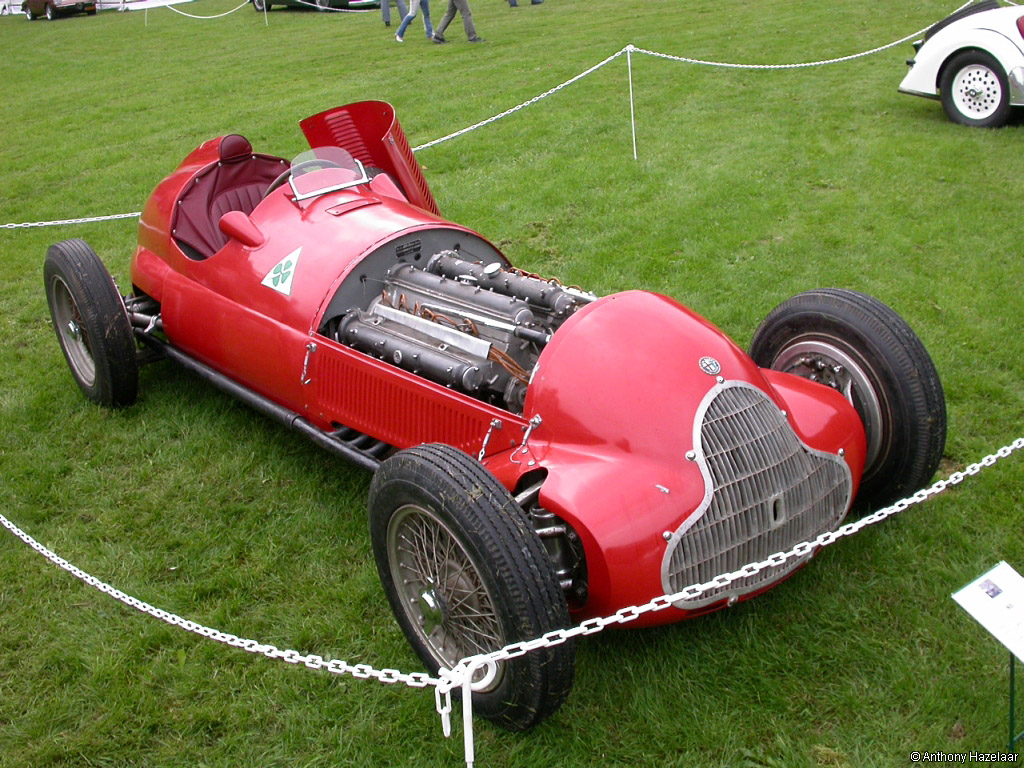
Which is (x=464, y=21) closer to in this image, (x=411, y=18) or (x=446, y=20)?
(x=446, y=20)

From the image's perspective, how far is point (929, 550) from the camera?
356 centimetres

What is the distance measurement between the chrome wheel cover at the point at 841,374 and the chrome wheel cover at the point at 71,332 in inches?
153

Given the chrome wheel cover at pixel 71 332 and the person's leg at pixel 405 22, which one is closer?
the chrome wheel cover at pixel 71 332

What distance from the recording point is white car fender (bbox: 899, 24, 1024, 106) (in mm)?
8258

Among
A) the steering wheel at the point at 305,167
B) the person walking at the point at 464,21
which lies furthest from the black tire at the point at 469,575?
the person walking at the point at 464,21

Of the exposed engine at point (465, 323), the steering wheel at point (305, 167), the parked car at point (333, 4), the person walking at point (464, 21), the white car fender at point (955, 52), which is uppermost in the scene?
the parked car at point (333, 4)

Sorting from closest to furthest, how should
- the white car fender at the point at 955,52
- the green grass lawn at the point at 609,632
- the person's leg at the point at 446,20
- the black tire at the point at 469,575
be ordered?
the black tire at the point at 469,575, the green grass lawn at the point at 609,632, the white car fender at the point at 955,52, the person's leg at the point at 446,20

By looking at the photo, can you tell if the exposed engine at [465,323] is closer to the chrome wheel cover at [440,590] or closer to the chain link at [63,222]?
the chrome wheel cover at [440,590]

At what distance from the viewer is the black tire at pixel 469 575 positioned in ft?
8.54

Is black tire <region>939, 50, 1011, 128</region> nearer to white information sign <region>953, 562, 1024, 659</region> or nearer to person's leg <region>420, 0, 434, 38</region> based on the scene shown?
white information sign <region>953, 562, 1024, 659</region>

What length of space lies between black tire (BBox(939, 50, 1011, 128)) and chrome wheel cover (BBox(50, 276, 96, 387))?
8.34 metres

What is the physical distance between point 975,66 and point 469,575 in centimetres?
840

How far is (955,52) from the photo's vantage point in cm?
872

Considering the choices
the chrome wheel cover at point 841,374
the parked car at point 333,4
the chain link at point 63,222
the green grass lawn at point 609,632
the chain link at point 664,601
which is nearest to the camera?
the chain link at point 664,601
